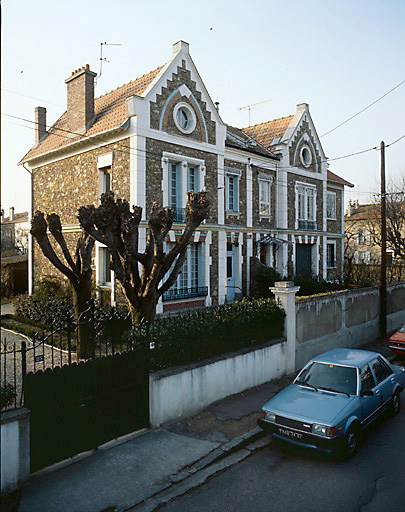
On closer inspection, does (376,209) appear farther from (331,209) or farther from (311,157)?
(311,157)

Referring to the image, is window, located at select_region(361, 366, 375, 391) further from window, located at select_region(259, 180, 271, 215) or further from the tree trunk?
window, located at select_region(259, 180, 271, 215)

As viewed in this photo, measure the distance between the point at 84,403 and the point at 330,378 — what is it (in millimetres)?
4815

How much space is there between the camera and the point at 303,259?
25.1m

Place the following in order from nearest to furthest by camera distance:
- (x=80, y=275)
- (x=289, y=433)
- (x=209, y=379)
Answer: (x=289, y=433) < (x=209, y=379) < (x=80, y=275)

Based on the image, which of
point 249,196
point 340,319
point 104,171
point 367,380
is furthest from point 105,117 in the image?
point 367,380

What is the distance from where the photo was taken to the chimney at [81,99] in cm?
1795

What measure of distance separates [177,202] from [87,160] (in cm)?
452

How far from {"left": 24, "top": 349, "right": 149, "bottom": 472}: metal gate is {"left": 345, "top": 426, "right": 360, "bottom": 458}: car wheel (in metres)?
3.74

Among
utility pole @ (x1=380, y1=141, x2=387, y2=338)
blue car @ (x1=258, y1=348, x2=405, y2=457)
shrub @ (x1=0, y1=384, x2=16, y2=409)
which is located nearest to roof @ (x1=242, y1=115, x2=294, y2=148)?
utility pole @ (x1=380, y1=141, x2=387, y2=338)

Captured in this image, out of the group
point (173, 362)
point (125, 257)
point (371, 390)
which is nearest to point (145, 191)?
point (125, 257)

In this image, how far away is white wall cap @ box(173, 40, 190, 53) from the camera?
16906 millimetres

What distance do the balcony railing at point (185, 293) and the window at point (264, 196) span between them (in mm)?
6476

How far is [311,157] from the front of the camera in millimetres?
25250

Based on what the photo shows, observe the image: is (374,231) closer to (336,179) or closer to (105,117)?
(336,179)
